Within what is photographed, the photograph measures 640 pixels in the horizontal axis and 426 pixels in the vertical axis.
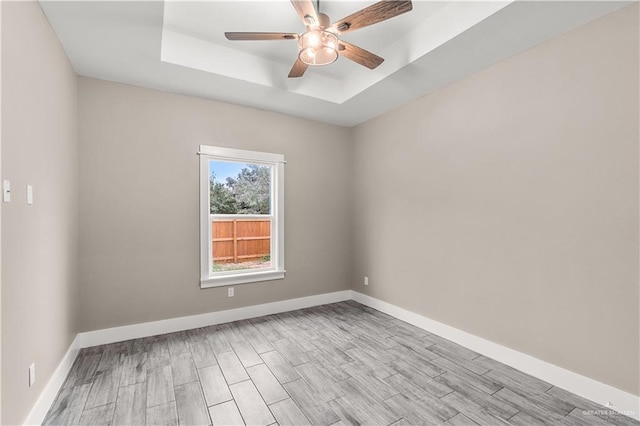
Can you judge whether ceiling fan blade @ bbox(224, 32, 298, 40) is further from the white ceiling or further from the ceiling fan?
the white ceiling

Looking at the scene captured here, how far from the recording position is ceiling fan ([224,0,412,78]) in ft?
6.03

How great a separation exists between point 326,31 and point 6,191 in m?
2.07

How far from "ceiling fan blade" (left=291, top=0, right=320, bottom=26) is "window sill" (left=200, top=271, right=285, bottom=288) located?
2846 millimetres

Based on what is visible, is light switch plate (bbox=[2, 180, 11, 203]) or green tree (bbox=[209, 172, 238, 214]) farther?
green tree (bbox=[209, 172, 238, 214])

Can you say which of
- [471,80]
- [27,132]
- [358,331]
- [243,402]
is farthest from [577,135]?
[27,132]

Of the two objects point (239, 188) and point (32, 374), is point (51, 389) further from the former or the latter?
point (239, 188)

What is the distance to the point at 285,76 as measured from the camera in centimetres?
336

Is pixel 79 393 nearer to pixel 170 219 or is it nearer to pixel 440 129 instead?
pixel 170 219

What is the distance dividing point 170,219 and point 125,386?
1.65m

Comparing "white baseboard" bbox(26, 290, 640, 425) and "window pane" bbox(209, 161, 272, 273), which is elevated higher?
"window pane" bbox(209, 161, 272, 273)

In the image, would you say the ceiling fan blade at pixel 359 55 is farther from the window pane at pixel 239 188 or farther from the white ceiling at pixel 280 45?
the window pane at pixel 239 188

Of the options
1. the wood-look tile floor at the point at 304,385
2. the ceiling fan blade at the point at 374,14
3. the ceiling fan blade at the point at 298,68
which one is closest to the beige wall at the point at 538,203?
the wood-look tile floor at the point at 304,385

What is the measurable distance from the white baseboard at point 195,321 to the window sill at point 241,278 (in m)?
0.33

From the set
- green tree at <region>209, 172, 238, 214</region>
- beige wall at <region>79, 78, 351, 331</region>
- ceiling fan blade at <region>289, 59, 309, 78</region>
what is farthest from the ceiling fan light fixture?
green tree at <region>209, 172, 238, 214</region>
